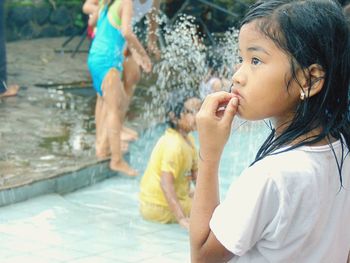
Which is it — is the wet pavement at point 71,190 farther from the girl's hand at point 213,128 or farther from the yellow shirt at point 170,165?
the girl's hand at point 213,128

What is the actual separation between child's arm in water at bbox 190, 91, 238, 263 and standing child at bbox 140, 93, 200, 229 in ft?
9.99

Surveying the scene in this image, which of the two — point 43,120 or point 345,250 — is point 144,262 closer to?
point 345,250

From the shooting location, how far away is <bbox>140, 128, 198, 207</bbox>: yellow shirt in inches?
195

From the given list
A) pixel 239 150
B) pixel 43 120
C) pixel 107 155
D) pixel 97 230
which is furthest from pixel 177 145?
pixel 43 120

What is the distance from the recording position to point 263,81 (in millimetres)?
1808

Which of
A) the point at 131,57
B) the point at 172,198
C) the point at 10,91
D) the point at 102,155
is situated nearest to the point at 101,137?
the point at 102,155

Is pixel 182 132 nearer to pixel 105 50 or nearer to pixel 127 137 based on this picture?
pixel 105 50

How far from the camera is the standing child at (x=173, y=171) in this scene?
4941mm

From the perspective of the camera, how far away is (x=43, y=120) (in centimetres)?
774

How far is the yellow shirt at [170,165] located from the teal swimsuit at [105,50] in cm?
144

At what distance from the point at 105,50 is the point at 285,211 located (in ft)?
15.6

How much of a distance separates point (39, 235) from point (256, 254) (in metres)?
3.02

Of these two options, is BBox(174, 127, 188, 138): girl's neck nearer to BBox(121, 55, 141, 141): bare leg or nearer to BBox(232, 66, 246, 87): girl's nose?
BBox(121, 55, 141, 141): bare leg

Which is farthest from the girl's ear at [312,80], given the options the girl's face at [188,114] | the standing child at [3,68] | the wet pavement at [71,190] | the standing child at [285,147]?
the standing child at [3,68]
